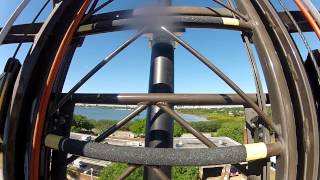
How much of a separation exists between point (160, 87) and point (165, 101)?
0.60 m

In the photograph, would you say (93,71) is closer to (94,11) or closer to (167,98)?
(94,11)

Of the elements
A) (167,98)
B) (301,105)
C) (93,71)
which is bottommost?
(301,105)

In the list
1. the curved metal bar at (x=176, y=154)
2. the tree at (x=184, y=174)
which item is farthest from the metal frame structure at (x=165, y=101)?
the tree at (x=184, y=174)

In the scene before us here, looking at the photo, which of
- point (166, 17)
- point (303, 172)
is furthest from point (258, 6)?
point (303, 172)

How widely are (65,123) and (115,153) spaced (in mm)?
1671

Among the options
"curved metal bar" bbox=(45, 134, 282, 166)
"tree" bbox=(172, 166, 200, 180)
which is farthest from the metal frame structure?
"tree" bbox=(172, 166, 200, 180)

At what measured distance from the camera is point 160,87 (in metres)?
4.28

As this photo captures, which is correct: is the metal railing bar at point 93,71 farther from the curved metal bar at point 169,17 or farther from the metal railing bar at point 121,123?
the metal railing bar at point 121,123

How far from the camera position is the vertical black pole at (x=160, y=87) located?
4141 millimetres

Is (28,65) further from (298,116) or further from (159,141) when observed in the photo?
(298,116)

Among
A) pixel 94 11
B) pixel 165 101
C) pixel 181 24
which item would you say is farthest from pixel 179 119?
pixel 94 11

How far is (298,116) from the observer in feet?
11.1

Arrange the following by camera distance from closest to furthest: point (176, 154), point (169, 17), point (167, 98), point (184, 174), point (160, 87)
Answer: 1. point (176, 154)
2. point (167, 98)
3. point (169, 17)
4. point (160, 87)
5. point (184, 174)

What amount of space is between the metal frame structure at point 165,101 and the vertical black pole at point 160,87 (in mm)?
15
